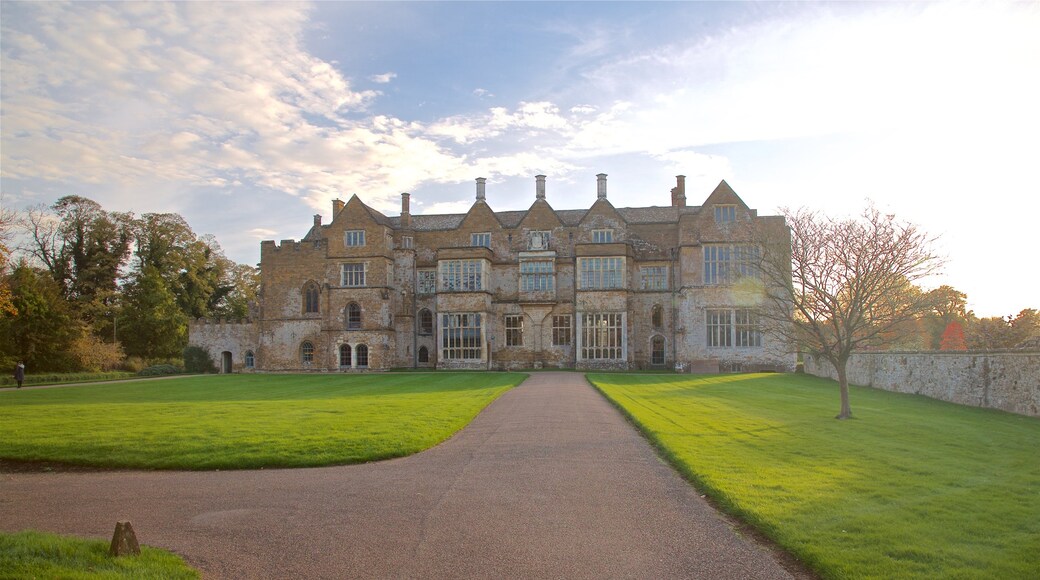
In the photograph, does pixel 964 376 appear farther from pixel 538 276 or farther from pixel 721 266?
pixel 538 276

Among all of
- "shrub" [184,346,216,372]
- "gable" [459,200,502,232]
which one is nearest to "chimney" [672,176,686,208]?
"gable" [459,200,502,232]

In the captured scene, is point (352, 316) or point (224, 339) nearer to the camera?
point (352, 316)

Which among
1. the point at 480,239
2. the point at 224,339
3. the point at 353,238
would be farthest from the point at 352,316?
the point at 224,339

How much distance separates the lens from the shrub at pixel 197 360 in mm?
48719

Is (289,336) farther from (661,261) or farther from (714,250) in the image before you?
(714,250)

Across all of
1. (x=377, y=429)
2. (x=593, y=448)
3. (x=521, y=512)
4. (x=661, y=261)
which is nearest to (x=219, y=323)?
(x=661, y=261)

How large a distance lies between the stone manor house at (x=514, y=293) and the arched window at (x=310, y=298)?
0.10 metres

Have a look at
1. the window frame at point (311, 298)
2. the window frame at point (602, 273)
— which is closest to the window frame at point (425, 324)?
the window frame at point (311, 298)

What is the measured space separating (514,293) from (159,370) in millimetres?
26334

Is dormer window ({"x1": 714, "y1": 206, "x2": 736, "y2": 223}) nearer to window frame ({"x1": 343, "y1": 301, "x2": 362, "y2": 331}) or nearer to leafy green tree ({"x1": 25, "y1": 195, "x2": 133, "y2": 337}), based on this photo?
window frame ({"x1": 343, "y1": 301, "x2": 362, "y2": 331})

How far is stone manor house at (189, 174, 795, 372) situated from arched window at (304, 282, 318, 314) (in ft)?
0.33

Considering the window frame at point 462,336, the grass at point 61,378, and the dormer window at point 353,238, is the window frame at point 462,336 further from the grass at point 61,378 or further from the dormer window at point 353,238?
the grass at point 61,378

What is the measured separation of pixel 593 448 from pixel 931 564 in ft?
23.1

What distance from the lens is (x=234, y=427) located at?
15133 millimetres
